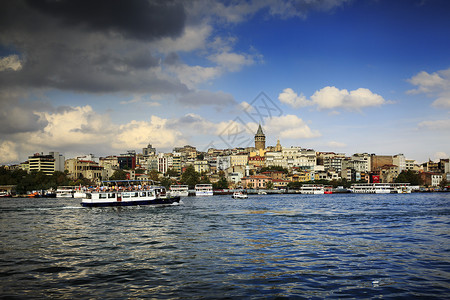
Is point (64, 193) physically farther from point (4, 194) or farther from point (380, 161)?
point (380, 161)

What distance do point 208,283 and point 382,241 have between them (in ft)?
44.1

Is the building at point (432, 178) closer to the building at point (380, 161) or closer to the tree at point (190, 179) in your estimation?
the building at point (380, 161)

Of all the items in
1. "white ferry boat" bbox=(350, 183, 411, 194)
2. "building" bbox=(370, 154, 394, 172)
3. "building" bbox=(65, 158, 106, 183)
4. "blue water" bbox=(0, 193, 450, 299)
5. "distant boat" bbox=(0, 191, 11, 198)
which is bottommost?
"distant boat" bbox=(0, 191, 11, 198)

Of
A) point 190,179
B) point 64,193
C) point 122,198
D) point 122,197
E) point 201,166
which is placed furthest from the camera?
point 201,166

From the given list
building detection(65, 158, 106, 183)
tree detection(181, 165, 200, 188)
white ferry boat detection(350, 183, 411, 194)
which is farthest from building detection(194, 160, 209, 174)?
white ferry boat detection(350, 183, 411, 194)

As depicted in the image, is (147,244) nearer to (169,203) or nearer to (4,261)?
(4,261)

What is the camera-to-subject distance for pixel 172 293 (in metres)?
13.6

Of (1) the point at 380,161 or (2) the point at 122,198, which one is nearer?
(2) the point at 122,198

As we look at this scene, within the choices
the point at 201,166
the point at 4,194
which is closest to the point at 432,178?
the point at 201,166

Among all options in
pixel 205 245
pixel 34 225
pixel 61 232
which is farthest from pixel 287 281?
pixel 34 225

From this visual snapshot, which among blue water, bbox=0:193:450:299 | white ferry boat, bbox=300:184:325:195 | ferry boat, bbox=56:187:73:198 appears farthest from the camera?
white ferry boat, bbox=300:184:325:195

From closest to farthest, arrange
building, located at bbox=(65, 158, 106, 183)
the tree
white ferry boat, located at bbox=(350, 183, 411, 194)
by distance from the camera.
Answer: white ferry boat, located at bbox=(350, 183, 411, 194) < the tree < building, located at bbox=(65, 158, 106, 183)

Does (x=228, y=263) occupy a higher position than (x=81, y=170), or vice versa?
(x=81, y=170)

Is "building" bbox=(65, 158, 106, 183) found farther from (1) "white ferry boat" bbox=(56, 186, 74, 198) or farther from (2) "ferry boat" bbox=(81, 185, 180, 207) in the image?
→ (2) "ferry boat" bbox=(81, 185, 180, 207)
